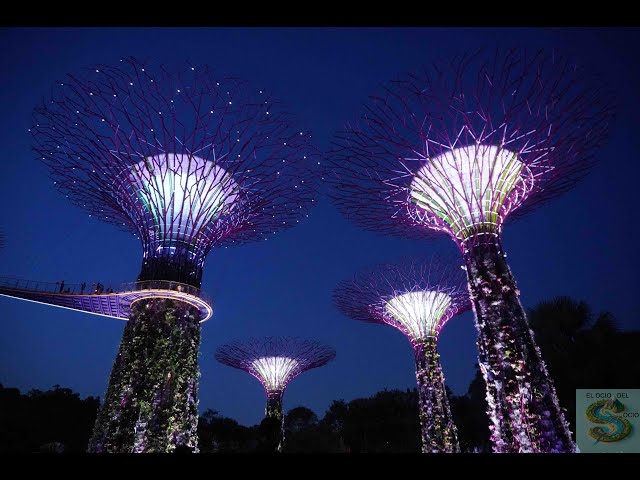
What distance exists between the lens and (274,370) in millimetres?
29781

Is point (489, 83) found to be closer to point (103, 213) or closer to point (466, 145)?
point (466, 145)

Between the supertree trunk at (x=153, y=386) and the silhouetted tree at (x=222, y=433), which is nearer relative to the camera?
the supertree trunk at (x=153, y=386)

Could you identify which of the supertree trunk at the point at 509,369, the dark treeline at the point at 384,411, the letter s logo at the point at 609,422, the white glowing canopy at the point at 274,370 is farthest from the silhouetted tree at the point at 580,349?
the white glowing canopy at the point at 274,370

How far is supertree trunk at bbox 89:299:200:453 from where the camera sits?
13.3 metres

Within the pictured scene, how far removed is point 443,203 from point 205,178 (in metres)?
8.11

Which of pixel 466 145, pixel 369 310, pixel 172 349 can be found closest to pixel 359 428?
pixel 369 310

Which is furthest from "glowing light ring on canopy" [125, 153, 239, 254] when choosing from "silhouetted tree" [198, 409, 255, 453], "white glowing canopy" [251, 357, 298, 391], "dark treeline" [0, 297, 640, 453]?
"silhouetted tree" [198, 409, 255, 453]

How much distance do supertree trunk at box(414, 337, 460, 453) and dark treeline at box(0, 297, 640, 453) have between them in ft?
22.5

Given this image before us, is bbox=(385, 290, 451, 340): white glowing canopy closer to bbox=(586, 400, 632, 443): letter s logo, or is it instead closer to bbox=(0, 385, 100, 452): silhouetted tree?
bbox=(586, 400, 632, 443): letter s logo

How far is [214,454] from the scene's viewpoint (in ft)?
9.80

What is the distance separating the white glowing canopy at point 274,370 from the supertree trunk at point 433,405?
11.7 meters

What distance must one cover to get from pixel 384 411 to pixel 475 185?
4035 cm

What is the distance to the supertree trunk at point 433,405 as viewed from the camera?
18578mm

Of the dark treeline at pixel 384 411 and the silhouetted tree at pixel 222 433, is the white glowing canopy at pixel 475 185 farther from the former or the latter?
the silhouetted tree at pixel 222 433
